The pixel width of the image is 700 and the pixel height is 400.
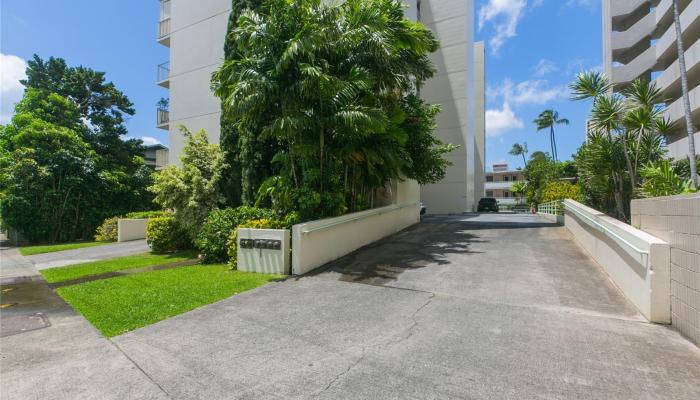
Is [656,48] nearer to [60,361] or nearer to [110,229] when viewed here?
[60,361]

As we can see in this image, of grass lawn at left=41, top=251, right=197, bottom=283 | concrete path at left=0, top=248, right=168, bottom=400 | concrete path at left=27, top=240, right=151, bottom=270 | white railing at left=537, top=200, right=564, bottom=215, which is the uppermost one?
white railing at left=537, top=200, right=564, bottom=215

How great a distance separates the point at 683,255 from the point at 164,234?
13201 millimetres

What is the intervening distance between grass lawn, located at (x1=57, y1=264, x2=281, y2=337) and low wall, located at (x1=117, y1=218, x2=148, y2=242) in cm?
1032

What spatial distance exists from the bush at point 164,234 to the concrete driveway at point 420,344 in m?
7.13

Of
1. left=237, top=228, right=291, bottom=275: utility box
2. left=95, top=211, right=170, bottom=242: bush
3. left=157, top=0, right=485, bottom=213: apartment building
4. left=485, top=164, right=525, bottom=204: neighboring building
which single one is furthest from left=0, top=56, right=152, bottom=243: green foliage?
left=485, top=164, right=525, bottom=204: neighboring building

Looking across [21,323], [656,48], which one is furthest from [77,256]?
[656,48]

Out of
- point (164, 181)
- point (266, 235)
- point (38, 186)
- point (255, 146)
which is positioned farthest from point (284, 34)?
point (38, 186)

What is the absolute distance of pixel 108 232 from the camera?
57.1 feet

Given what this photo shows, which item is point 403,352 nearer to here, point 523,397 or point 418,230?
point 523,397

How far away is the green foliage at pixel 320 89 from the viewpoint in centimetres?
791

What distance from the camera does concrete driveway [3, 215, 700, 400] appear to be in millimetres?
3045

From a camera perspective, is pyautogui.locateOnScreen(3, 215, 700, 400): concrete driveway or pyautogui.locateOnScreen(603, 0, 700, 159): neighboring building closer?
pyautogui.locateOnScreen(3, 215, 700, 400): concrete driveway

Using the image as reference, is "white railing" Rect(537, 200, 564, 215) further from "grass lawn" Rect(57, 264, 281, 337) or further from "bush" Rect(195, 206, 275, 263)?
"grass lawn" Rect(57, 264, 281, 337)

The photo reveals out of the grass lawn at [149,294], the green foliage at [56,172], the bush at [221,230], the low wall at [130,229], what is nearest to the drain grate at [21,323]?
the grass lawn at [149,294]
